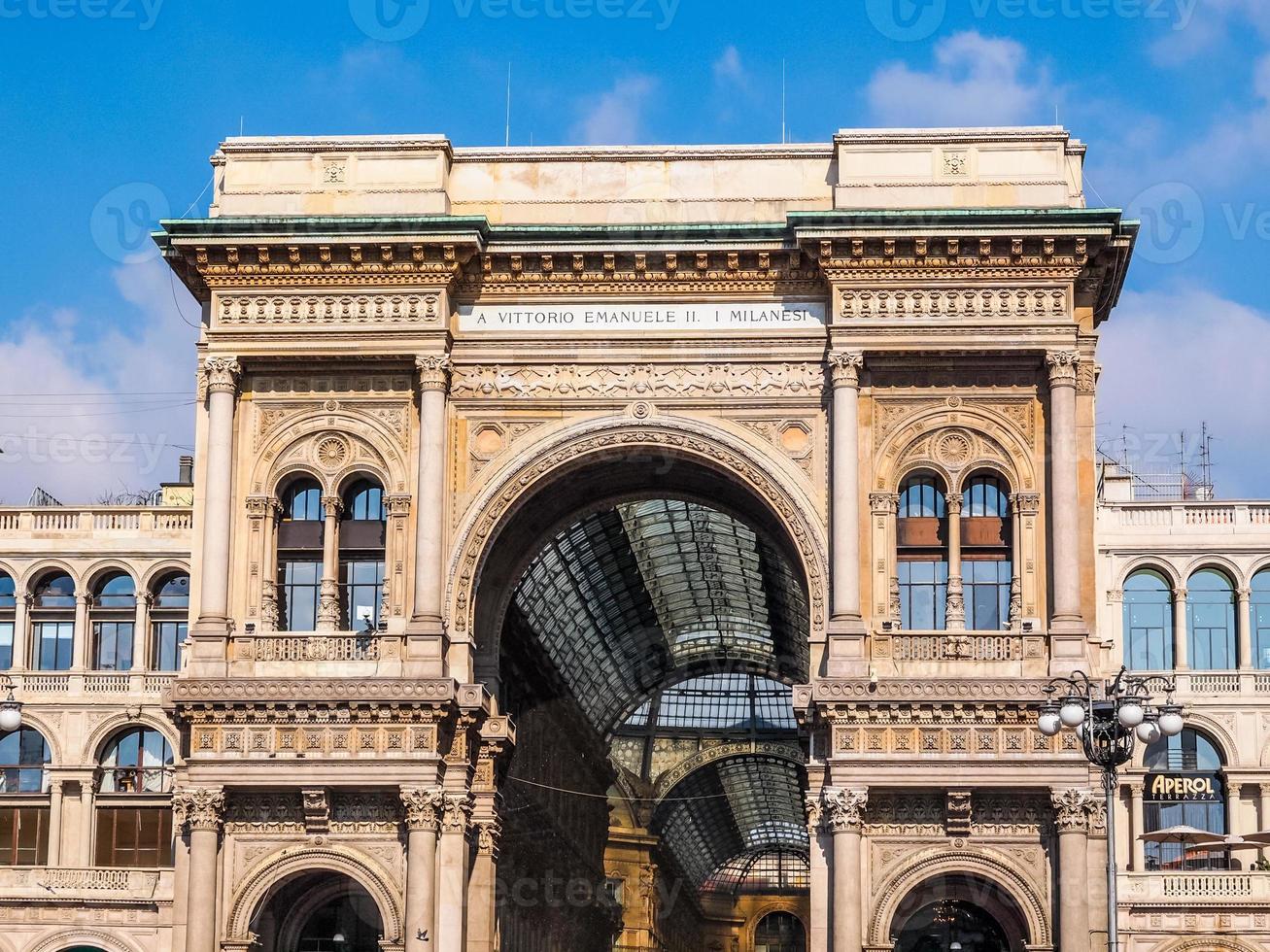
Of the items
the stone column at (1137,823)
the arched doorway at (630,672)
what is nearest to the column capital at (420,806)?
the arched doorway at (630,672)

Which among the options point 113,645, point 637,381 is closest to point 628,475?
point 637,381

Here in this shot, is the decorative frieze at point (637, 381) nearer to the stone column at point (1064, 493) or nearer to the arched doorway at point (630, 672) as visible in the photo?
the arched doorway at point (630, 672)

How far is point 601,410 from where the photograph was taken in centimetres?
5678

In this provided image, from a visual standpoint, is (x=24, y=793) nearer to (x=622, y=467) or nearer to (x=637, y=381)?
(x=622, y=467)

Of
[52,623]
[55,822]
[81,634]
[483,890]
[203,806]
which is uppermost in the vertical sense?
[52,623]

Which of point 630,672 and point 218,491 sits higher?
point 630,672

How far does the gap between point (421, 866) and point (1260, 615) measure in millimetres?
33188

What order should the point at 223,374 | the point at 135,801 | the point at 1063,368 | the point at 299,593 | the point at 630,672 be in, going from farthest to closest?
the point at 630,672, the point at 135,801, the point at 299,593, the point at 223,374, the point at 1063,368

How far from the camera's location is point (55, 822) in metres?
72.4

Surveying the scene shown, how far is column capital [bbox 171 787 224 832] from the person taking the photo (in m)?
53.9

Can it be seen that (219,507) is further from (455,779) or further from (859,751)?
(859,751)

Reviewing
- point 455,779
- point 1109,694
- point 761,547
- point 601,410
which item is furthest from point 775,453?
point 761,547

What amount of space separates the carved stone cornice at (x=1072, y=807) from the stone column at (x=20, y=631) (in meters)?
36.6

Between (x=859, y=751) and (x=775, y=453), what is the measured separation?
7.85 meters
